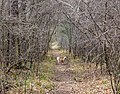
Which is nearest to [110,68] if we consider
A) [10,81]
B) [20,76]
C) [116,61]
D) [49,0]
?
[116,61]

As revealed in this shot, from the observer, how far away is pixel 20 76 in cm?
1532

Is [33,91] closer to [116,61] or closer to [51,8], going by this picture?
[116,61]

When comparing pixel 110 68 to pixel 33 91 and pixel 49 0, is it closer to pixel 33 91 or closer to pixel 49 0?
pixel 33 91

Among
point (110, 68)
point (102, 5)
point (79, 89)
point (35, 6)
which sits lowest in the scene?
point (79, 89)

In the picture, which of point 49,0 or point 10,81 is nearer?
point 10,81

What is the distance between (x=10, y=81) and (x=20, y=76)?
6.71ft

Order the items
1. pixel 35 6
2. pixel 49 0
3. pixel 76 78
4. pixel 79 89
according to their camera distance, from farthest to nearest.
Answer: pixel 76 78 → pixel 49 0 → pixel 35 6 → pixel 79 89

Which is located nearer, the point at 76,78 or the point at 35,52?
the point at 35,52

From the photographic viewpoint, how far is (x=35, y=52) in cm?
1652

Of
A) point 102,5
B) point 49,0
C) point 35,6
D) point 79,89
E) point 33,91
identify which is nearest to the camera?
point 102,5

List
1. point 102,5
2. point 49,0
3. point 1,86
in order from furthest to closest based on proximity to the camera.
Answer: point 49,0 < point 1,86 < point 102,5

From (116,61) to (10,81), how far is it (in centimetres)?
624

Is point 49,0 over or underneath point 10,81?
over

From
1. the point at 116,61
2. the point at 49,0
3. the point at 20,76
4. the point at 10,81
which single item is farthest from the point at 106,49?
the point at 49,0
